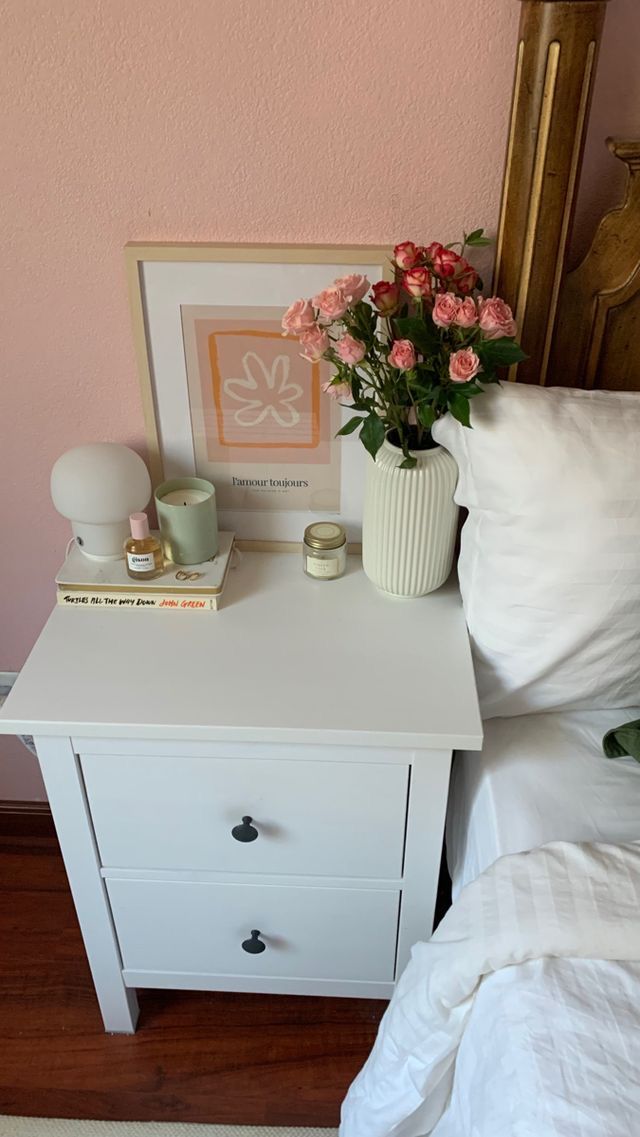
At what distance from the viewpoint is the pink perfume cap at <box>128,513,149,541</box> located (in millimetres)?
1241

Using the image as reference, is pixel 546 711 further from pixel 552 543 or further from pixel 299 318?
pixel 299 318

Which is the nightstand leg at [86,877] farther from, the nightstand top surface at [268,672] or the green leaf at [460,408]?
the green leaf at [460,408]

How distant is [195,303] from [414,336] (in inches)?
12.6

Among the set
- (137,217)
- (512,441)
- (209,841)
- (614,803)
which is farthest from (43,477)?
(614,803)

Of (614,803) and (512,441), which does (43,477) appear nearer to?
(512,441)

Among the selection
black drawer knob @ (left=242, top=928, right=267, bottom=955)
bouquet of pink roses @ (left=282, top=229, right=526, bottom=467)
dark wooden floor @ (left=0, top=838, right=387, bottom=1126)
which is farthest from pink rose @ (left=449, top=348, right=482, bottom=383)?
dark wooden floor @ (left=0, top=838, right=387, bottom=1126)

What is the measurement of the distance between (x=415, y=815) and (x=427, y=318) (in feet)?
2.00

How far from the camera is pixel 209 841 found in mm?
1208

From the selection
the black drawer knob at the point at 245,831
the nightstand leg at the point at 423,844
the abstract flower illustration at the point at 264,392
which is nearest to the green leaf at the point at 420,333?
the abstract flower illustration at the point at 264,392

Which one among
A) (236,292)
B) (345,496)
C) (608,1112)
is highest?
(236,292)

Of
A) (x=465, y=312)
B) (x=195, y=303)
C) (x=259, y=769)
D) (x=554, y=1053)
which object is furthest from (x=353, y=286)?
(x=554, y=1053)

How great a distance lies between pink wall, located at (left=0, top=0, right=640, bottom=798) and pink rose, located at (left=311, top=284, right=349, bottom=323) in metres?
0.17

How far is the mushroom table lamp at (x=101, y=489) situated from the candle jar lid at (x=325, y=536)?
0.24m

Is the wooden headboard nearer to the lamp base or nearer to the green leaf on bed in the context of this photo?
the green leaf on bed
